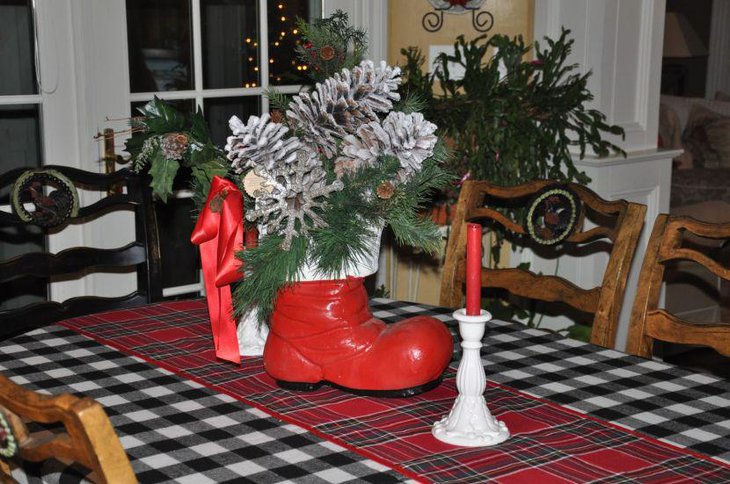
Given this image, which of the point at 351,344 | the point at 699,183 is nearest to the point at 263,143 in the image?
the point at 351,344

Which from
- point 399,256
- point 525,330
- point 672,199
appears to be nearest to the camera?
point 525,330

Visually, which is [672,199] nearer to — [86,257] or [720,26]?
[720,26]

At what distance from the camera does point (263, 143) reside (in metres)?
1.33

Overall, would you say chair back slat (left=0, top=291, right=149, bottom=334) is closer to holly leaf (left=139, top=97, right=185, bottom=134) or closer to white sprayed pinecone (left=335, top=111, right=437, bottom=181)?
holly leaf (left=139, top=97, right=185, bottom=134)

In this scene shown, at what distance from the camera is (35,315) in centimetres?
198

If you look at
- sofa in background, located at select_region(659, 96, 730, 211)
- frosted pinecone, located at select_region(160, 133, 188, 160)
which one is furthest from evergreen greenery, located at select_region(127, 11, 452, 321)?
sofa in background, located at select_region(659, 96, 730, 211)

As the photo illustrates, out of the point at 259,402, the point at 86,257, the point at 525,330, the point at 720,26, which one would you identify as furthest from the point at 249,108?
the point at 720,26

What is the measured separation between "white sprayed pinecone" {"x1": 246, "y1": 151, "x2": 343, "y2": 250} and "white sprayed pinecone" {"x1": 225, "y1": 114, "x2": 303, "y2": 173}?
0.02m

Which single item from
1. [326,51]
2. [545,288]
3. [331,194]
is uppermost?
[326,51]

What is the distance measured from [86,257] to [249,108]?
3.72 feet

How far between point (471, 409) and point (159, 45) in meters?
1.92

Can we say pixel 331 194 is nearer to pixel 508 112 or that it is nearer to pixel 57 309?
pixel 57 309

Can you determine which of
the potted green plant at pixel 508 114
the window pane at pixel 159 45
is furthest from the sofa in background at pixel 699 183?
the window pane at pixel 159 45

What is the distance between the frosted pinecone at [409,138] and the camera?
1375 mm
